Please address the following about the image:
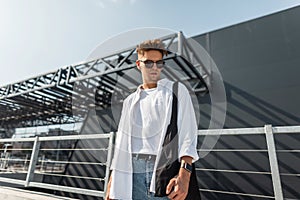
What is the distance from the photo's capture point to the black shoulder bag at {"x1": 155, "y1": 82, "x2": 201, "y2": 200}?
68cm

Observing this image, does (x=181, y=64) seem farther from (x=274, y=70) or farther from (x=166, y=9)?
(x=274, y=70)

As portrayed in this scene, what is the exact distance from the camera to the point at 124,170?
2.60 ft

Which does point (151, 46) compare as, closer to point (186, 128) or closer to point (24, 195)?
point (186, 128)

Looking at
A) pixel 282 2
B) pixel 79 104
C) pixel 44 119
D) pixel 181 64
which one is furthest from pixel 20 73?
pixel 282 2

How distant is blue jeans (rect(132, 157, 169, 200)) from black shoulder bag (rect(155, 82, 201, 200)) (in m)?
0.06

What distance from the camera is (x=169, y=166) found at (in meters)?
0.68

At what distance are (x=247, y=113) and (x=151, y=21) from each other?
88.1 inches

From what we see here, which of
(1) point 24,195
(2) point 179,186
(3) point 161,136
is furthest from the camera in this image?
(1) point 24,195

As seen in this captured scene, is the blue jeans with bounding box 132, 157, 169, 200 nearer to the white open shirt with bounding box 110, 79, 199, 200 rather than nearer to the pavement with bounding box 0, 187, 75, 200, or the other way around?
the white open shirt with bounding box 110, 79, 199, 200

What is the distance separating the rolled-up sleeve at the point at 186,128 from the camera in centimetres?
69

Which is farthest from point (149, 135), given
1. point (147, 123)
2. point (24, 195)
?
point (24, 195)

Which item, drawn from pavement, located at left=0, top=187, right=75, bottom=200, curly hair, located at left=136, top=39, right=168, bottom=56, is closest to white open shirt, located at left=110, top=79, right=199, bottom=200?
curly hair, located at left=136, top=39, right=168, bottom=56

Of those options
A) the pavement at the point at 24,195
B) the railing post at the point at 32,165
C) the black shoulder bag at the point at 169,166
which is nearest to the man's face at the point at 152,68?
the black shoulder bag at the point at 169,166

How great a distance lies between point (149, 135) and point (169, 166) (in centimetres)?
16
